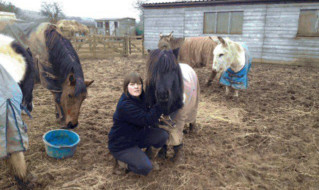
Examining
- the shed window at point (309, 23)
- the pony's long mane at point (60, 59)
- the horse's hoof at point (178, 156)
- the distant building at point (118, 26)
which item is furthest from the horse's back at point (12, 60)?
the distant building at point (118, 26)

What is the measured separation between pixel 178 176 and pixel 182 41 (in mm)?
5672

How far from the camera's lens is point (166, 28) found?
12.4 m

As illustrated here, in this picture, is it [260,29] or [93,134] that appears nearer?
[93,134]

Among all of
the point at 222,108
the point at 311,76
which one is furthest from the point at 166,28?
the point at 222,108

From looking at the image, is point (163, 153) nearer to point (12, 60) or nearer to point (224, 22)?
point (12, 60)

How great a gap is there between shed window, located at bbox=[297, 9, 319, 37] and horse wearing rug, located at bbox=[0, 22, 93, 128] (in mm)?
10490

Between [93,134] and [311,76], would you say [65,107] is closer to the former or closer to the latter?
[93,134]

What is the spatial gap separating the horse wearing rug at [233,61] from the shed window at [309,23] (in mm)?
6736

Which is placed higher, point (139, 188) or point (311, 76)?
point (311, 76)

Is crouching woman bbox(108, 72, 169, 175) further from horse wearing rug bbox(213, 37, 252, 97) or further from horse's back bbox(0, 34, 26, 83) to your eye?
horse wearing rug bbox(213, 37, 252, 97)

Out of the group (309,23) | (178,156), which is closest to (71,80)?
(178,156)

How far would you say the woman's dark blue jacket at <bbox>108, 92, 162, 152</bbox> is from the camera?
201 centimetres

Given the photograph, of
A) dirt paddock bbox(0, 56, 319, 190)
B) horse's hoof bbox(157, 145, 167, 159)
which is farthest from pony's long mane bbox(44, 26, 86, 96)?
horse's hoof bbox(157, 145, 167, 159)

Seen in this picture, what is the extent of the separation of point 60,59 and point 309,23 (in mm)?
10861
